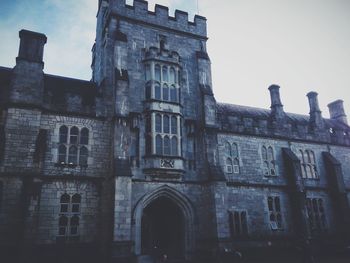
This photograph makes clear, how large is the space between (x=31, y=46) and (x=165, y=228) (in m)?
13.3

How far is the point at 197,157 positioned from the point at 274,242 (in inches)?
306

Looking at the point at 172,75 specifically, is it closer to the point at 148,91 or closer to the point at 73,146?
the point at 148,91

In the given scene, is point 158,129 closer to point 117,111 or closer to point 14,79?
point 117,111

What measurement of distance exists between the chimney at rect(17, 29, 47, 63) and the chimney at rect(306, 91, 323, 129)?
69.2 ft

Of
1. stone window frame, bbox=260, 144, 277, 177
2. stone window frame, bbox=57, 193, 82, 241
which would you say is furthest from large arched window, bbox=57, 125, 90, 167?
stone window frame, bbox=260, 144, 277, 177

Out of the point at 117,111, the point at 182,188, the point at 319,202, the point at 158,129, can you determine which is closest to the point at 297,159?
the point at 319,202

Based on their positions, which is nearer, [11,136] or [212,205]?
[11,136]

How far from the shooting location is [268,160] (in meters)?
22.1

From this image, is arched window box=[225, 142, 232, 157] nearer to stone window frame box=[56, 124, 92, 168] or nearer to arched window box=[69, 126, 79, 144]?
stone window frame box=[56, 124, 92, 168]

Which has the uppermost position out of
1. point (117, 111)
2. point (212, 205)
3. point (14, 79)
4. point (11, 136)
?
point (14, 79)

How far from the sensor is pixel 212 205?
17.1 m

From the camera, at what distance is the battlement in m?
19.2

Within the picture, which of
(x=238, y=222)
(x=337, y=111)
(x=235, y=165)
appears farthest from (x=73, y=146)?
(x=337, y=111)

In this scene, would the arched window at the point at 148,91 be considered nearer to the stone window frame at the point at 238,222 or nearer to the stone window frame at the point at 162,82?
the stone window frame at the point at 162,82
